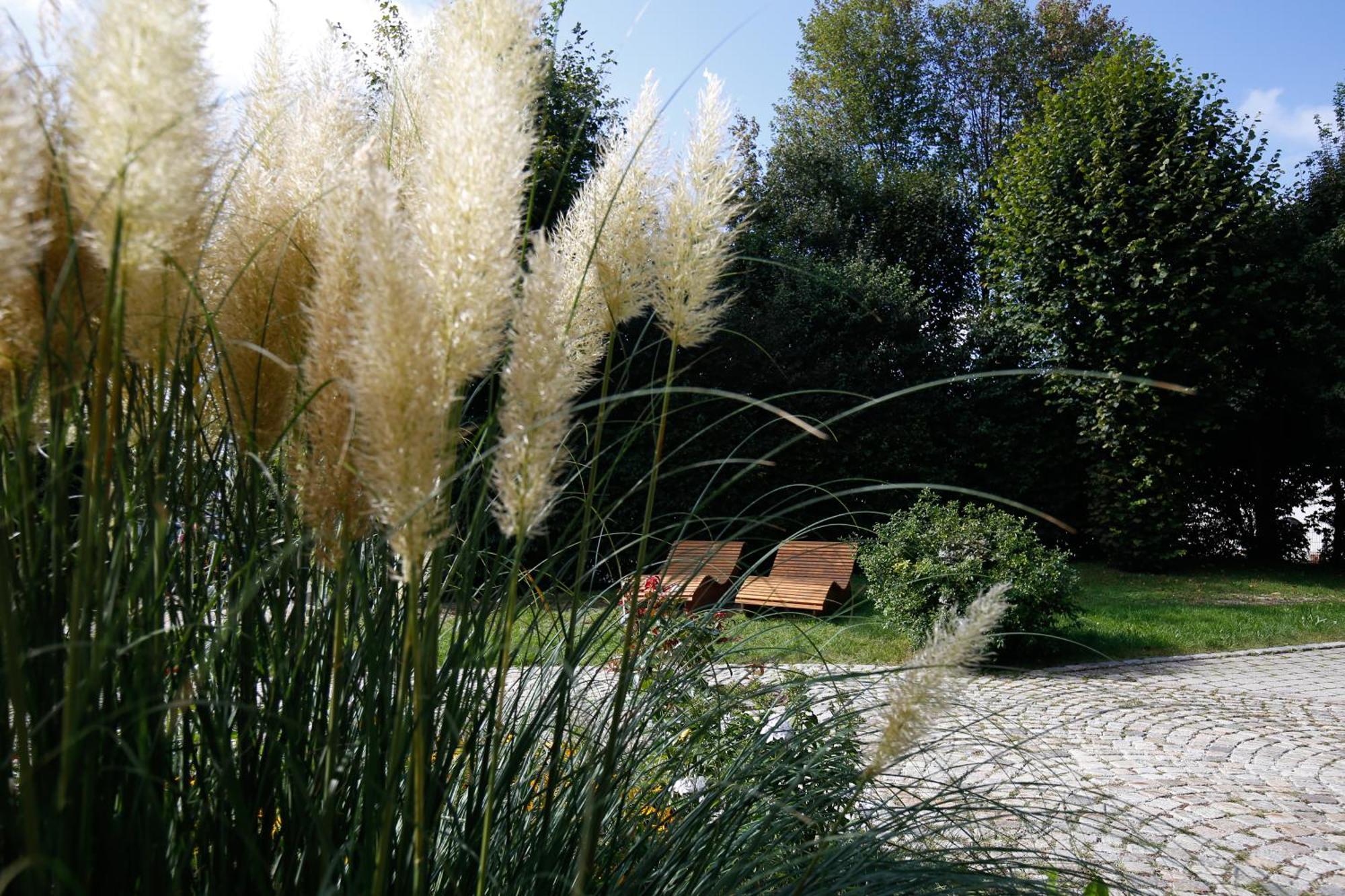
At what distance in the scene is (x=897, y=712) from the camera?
1305 millimetres

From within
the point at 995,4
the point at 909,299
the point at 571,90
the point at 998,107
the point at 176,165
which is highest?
the point at 995,4

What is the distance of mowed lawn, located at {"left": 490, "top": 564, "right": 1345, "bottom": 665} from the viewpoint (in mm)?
7547

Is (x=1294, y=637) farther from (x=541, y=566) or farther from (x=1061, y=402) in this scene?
(x=541, y=566)

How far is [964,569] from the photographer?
7.30 metres

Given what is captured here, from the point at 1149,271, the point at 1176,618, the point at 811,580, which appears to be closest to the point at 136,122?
the point at 811,580

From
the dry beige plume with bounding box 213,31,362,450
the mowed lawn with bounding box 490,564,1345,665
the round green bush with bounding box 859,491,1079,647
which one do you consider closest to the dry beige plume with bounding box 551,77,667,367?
the dry beige plume with bounding box 213,31,362,450

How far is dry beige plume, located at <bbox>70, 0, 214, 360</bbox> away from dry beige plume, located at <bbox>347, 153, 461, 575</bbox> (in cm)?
18

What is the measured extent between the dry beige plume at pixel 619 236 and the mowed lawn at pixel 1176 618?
2.88m

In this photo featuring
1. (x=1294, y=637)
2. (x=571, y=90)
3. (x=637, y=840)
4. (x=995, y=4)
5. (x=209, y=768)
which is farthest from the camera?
(x=995, y=4)

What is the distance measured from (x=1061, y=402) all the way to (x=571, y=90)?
7.96 meters

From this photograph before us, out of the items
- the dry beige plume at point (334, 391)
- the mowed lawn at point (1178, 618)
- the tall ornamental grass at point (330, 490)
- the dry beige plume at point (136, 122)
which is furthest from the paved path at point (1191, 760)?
the dry beige plume at point (136, 122)

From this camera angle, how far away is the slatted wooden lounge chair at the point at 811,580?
8.09 m

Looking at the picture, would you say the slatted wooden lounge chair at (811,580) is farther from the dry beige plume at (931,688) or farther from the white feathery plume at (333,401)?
the white feathery plume at (333,401)

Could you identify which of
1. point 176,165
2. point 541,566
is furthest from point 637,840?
point 176,165
